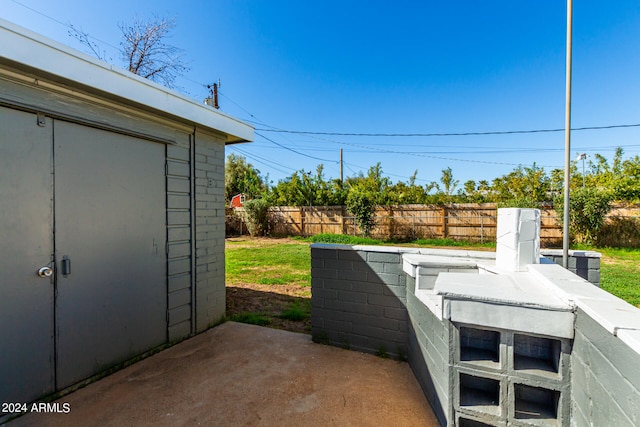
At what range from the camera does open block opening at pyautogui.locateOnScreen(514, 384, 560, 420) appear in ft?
4.24

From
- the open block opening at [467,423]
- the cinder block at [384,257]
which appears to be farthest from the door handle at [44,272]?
the open block opening at [467,423]

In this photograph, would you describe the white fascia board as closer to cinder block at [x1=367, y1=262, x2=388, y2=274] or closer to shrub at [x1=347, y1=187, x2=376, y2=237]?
cinder block at [x1=367, y1=262, x2=388, y2=274]

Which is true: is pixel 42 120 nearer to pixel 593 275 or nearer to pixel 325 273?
pixel 325 273

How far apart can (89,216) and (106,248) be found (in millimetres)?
321

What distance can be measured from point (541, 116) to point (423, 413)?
14.5 meters

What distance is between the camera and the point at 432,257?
229cm

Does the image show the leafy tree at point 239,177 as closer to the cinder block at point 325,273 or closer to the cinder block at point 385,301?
the cinder block at point 325,273

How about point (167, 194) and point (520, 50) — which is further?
point (520, 50)

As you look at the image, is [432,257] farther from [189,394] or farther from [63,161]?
[63,161]

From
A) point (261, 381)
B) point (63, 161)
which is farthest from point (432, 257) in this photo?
point (63, 161)

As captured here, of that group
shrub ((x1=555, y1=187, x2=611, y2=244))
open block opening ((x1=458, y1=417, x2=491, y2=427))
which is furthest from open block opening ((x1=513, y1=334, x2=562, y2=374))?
shrub ((x1=555, y1=187, x2=611, y2=244))

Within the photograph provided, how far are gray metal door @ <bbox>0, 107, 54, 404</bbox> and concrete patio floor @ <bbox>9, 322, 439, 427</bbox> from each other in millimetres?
295

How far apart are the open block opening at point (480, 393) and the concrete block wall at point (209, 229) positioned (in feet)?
9.65

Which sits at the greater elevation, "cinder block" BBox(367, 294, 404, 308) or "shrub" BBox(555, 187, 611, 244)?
"shrub" BBox(555, 187, 611, 244)
